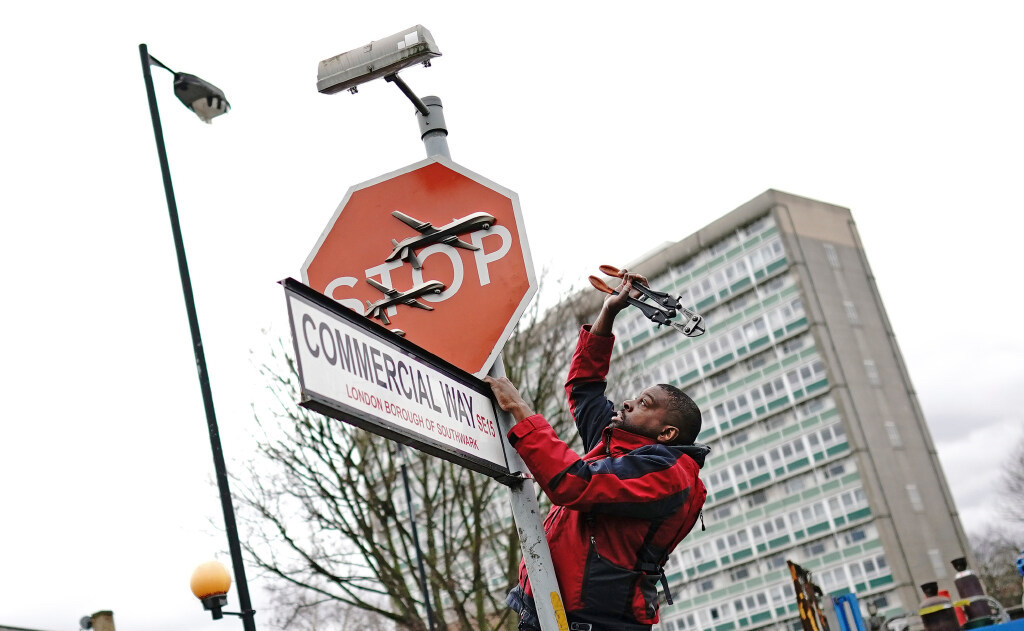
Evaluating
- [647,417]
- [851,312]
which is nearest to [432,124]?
[647,417]

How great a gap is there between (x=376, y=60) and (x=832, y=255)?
70.5 metres

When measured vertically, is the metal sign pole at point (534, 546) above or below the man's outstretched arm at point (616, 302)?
below

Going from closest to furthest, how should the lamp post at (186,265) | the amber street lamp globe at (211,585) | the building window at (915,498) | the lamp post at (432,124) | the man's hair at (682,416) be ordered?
the lamp post at (432,124) < the man's hair at (682,416) < the lamp post at (186,265) < the amber street lamp globe at (211,585) < the building window at (915,498)

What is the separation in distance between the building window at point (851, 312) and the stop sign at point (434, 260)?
6890 centimetres

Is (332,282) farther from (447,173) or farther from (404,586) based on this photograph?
(404,586)

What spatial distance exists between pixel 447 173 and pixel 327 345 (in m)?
1.14

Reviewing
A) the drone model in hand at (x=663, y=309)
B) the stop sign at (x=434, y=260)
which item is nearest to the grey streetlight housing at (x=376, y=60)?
the stop sign at (x=434, y=260)

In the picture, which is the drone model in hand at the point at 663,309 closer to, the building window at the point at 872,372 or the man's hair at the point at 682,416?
the man's hair at the point at 682,416

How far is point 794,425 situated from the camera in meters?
68.3

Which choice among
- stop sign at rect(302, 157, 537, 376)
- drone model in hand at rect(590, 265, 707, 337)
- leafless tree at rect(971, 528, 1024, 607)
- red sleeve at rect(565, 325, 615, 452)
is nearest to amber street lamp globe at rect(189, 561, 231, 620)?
red sleeve at rect(565, 325, 615, 452)

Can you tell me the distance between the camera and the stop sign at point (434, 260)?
3344 mm

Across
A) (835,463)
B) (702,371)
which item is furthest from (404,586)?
(702,371)

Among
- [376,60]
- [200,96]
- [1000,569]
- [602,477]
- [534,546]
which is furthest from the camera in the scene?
[1000,569]

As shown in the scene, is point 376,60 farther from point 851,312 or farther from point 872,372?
point 851,312
